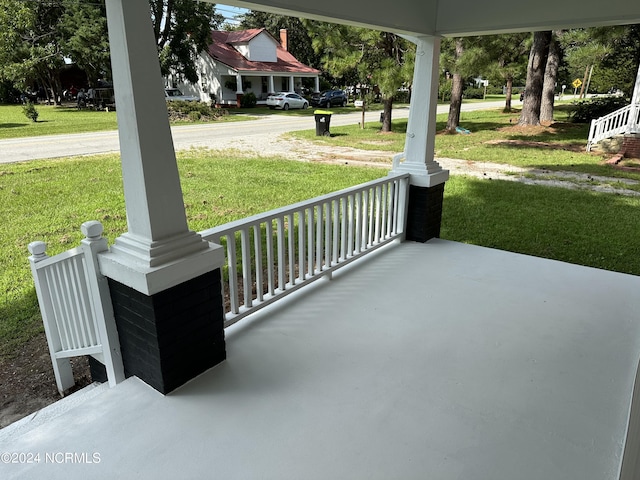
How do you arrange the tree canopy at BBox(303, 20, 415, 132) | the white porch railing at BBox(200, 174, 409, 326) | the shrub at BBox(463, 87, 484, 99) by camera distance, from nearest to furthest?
the white porch railing at BBox(200, 174, 409, 326) → the tree canopy at BBox(303, 20, 415, 132) → the shrub at BBox(463, 87, 484, 99)

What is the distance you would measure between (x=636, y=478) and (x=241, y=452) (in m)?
1.69

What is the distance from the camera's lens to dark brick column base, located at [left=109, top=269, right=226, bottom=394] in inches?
90.3

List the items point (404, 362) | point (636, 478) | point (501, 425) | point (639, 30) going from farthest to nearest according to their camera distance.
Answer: point (639, 30) → point (404, 362) → point (501, 425) → point (636, 478)

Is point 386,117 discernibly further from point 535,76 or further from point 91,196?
point 91,196

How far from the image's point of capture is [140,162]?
214cm

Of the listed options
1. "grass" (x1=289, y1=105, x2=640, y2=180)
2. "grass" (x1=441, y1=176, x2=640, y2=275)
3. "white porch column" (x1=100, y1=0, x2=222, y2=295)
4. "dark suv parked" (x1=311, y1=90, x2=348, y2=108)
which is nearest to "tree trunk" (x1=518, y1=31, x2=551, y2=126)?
"grass" (x1=289, y1=105, x2=640, y2=180)

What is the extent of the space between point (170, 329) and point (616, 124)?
13.0m

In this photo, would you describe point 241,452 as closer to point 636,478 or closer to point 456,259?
point 636,478

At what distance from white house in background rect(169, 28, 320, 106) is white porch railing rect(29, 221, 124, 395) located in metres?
26.7

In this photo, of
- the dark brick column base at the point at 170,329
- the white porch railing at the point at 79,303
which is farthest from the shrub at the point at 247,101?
the dark brick column base at the point at 170,329

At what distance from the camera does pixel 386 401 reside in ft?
7.84

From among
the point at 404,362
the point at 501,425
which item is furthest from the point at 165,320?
the point at 501,425

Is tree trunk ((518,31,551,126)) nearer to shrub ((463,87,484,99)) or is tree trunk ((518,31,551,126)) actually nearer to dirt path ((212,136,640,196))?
dirt path ((212,136,640,196))

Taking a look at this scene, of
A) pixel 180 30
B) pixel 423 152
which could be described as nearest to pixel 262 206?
pixel 423 152
